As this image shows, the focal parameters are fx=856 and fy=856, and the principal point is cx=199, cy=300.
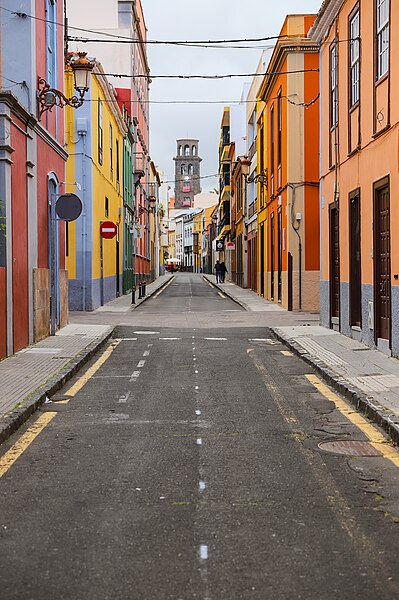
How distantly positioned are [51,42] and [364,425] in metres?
12.9

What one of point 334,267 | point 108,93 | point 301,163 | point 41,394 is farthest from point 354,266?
point 108,93

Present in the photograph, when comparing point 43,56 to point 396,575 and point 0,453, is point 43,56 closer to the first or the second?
point 0,453

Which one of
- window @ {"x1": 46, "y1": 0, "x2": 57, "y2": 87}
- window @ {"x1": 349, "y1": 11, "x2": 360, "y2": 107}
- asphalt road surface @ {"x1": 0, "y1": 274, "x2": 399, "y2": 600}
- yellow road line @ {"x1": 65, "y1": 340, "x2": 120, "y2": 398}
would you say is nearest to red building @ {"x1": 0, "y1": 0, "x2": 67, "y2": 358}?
window @ {"x1": 46, "y1": 0, "x2": 57, "y2": 87}

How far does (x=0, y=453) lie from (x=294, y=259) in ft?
67.5

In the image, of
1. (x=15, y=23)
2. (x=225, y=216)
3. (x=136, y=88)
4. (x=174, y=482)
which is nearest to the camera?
(x=174, y=482)

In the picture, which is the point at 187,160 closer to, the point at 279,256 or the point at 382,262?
the point at 279,256

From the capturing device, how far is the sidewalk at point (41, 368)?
28.7 feet

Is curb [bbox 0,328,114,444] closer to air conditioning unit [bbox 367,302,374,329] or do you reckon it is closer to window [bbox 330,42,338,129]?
air conditioning unit [bbox 367,302,374,329]

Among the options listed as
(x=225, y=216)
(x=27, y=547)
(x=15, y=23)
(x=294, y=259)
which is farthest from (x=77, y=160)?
(x=225, y=216)

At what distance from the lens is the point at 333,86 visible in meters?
18.6

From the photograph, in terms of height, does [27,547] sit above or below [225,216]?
below

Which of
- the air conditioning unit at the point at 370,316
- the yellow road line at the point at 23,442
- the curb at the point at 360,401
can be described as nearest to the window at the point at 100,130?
the air conditioning unit at the point at 370,316

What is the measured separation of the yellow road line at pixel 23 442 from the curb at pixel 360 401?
10.6ft

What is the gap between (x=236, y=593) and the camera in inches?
157
